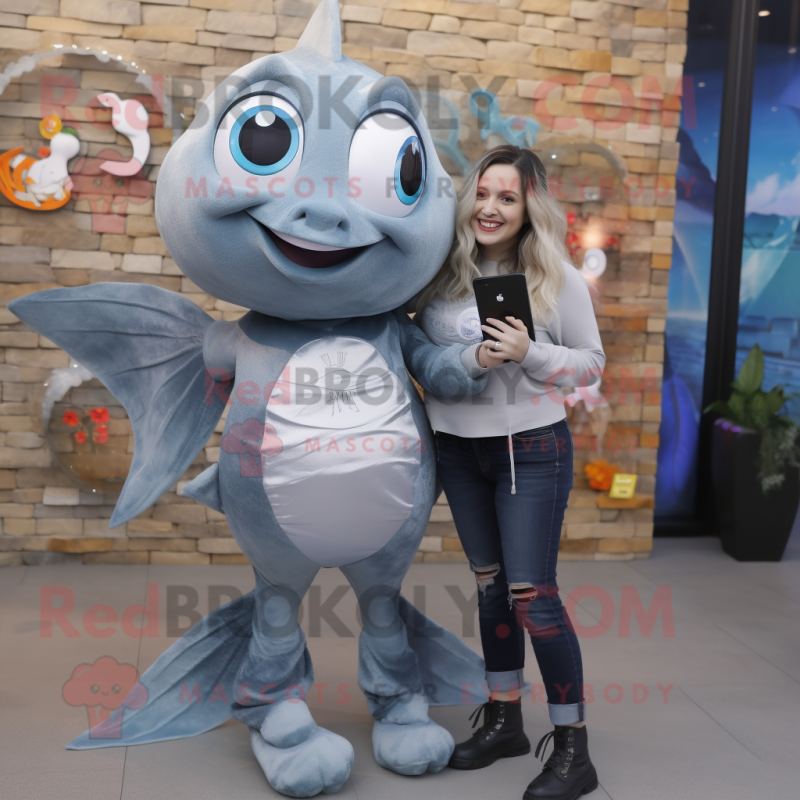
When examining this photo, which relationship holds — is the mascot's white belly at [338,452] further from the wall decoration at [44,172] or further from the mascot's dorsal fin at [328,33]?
the wall decoration at [44,172]

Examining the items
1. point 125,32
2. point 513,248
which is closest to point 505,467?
point 513,248

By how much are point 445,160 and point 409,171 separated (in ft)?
5.68

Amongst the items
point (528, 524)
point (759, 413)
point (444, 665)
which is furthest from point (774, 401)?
point (528, 524)

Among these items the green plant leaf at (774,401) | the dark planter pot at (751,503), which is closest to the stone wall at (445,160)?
the dark planter pot at (751,503)

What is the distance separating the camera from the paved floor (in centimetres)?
191

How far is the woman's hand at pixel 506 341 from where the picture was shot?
1702 mm

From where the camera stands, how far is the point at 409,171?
1740 mm

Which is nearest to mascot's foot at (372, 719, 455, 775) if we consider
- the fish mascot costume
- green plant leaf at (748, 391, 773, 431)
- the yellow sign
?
the fish mascot costume

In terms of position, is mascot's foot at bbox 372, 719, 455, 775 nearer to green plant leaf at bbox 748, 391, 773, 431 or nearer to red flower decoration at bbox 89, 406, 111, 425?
red flower decoration at bbox 89, 406, 111, 425

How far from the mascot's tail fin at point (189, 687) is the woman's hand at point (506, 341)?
2.93ft

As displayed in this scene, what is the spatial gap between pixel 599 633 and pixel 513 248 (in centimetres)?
153

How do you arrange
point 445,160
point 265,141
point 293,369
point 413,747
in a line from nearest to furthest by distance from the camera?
point 265,141 → point 293,369 → point 413,747 → point 445,160

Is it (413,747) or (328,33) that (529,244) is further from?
(413,747)

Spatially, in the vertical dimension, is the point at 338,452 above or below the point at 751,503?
above
